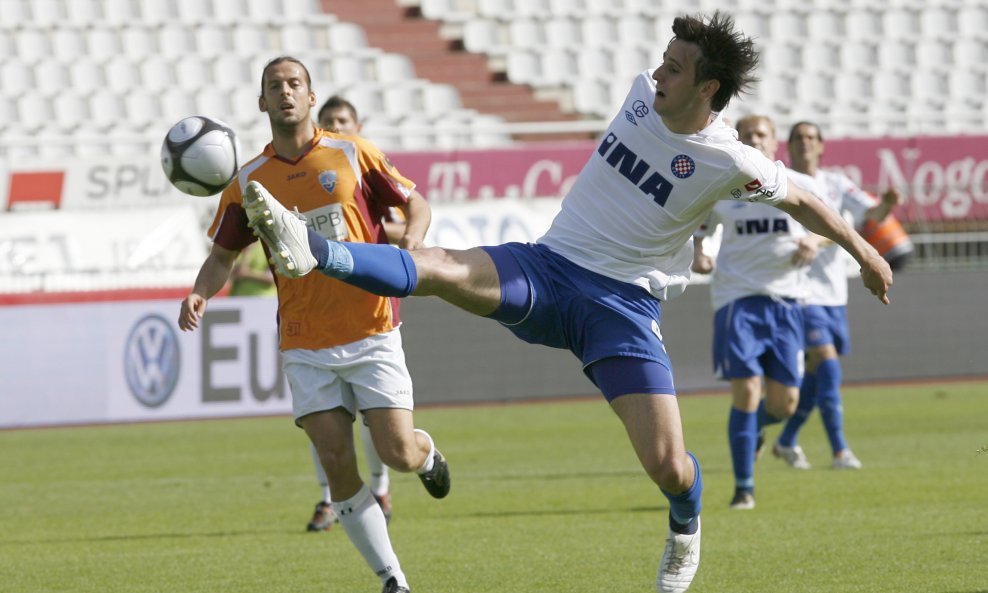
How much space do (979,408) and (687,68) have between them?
1141 centimetres

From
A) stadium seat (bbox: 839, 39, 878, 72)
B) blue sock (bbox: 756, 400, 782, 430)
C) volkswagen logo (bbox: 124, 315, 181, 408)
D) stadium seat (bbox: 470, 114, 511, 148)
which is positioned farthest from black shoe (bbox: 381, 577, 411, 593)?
stadium seat (bbox: 839, 39, 878, 72)

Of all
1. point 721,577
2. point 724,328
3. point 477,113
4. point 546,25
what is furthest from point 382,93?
point 721,577

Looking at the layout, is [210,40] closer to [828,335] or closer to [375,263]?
[828,335]

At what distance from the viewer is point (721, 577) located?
7.03 metres

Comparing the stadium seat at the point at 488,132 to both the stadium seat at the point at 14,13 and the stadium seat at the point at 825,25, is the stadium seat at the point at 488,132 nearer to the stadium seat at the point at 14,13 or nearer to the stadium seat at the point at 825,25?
the stadium seat at the point at 825,25

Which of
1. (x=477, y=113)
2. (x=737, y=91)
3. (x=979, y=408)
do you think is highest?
(x=737, y=91)

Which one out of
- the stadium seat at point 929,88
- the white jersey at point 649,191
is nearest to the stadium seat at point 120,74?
the stadium seat at point 929,88

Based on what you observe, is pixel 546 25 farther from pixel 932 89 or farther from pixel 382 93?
pixel 932 89

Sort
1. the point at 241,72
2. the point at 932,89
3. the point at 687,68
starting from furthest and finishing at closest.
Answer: the point at 932,89
the point at 241,72
the point at 687,68

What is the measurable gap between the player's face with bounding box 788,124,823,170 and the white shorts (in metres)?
4.99

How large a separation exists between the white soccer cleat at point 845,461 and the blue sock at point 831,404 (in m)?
0.05

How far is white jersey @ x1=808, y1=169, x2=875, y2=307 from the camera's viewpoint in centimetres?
1157

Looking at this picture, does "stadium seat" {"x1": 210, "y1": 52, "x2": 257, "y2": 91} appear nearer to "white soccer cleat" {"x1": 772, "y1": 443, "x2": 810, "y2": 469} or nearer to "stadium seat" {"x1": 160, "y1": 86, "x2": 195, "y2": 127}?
"stadium seat" {"x1": 160, "y1": 86, "x2": 195, "y2": 127}

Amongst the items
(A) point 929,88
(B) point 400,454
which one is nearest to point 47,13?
(A) point 929,88
